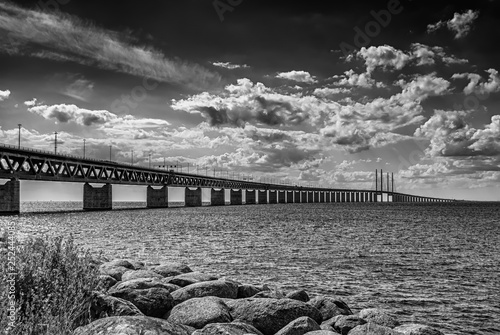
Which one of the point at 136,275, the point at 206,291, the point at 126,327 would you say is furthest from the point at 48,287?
the point at 136,275

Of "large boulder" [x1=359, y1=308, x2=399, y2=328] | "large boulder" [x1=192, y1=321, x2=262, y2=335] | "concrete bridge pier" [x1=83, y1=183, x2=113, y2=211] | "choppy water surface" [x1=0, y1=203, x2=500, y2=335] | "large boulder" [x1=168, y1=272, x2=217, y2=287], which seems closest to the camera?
"large boulder" [x1=192, y1=321, x2=262, y2=335]

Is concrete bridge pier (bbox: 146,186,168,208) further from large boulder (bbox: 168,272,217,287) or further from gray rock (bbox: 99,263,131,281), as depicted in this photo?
large boulder (bbox: 168,272,217,287)

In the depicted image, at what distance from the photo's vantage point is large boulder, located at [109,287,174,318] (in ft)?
34.7

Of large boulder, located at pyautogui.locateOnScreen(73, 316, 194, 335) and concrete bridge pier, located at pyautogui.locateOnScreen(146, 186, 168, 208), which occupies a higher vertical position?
large boulder, located at pyautogui.locateOnScreen(73, 316, 194, 335)

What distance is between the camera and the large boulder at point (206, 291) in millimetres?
12062

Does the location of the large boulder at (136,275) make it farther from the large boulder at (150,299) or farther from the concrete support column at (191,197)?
the concrete support column at (191,197)

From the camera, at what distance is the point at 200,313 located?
32.3ft

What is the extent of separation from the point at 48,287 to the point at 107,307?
1186 millimetres

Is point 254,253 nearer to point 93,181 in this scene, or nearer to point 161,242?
point 161,242

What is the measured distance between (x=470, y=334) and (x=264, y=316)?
7.33 metres

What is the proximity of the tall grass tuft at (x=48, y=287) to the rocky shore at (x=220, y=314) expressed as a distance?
45cm

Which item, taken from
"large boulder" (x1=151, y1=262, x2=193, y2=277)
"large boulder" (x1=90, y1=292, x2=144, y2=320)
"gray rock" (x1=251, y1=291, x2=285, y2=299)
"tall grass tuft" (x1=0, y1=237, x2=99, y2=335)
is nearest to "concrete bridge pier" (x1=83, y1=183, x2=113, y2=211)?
"large boulder" (x1=151, y1=262, x2=193, y2=277)

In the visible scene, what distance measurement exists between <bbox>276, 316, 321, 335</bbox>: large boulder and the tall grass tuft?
393 cm

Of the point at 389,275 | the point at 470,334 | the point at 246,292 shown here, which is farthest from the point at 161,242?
the point at 470,334
